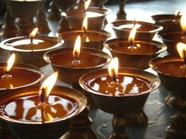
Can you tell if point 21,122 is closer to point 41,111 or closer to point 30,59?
point 41,111

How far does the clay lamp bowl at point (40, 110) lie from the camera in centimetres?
71

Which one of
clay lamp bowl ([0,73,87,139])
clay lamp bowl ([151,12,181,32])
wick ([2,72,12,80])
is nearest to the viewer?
clay lamp bowl ([0,73,87,139])

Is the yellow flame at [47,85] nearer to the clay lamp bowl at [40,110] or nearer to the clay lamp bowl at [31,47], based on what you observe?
the clay lamp bowl at [40,110]

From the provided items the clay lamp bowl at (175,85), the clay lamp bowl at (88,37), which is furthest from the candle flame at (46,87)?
the clay lamp bowl at (88,37)

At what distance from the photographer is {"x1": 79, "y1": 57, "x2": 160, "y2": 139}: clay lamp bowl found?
0.81 meters

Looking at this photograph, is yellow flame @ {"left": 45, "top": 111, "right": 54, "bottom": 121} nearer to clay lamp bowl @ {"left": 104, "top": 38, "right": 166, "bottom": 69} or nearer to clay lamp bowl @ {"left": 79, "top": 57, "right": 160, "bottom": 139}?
clay lamp bowl @ {"left": 79, "top": 57, "right": 160, "bottom": 139}

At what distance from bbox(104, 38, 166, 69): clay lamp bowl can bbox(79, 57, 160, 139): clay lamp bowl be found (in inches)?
4.4

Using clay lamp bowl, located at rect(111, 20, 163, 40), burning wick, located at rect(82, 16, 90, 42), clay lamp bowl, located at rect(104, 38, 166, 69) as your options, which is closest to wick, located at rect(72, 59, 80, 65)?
clay lamp bowl, located at rect(104, 38, 166, 69)

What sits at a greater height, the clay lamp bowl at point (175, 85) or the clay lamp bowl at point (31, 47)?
the clay lamp bowl at point (31, 47)

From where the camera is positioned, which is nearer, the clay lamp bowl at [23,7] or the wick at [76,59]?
the wick at [76,59]

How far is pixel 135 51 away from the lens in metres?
1.15

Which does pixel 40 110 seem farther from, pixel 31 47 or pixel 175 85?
pixel 31 47

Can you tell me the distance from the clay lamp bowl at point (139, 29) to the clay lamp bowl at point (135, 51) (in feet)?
0.31

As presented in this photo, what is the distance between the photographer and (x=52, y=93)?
85 cm
